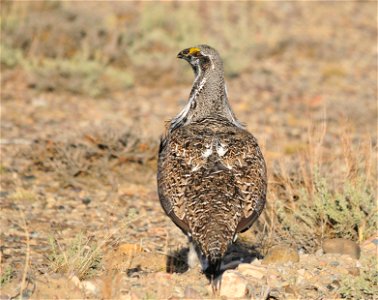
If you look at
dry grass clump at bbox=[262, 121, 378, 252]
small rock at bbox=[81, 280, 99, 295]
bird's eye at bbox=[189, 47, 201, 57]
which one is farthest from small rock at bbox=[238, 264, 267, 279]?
bird's eye at bbox=[189, 47, 201, 57]

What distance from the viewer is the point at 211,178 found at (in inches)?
223

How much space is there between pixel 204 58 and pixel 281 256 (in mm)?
1881

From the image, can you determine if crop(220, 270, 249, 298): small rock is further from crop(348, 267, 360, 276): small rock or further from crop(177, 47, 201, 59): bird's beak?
crop(177, 47, 201, 59): bird's beak

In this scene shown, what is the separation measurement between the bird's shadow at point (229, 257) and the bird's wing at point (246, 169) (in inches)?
30.9

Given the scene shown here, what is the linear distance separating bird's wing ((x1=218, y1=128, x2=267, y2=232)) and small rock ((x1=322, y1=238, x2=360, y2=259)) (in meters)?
1.19

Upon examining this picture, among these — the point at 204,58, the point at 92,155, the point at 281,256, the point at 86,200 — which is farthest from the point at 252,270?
the point at 92,155

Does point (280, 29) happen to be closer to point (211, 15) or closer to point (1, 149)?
point (211, 15)

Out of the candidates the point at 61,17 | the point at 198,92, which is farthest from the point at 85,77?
the point at 198,92

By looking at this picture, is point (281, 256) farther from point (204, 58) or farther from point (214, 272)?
point (204, 58)

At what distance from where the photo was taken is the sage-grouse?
5352 millimetres

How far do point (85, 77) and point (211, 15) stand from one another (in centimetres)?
630

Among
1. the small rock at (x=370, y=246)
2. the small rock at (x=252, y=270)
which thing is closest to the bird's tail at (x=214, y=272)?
the small rock at (x=252, y=270)

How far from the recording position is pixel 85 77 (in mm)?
13148

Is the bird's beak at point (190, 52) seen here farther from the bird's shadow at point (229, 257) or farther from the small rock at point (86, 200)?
the small rock at point (86, 200)
